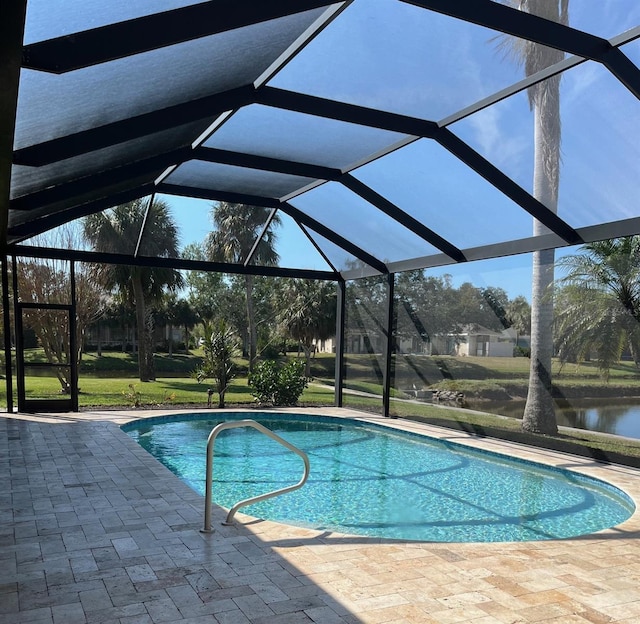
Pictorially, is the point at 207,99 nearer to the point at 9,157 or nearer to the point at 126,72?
the point at 126,72

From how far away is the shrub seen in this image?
14.2m

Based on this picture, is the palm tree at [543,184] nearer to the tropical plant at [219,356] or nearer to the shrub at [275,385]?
the shrub at [275,385]

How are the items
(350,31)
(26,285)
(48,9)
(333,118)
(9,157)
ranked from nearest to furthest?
(48,9)
(9,157)
(350,31)
(333,118)
(26,285)

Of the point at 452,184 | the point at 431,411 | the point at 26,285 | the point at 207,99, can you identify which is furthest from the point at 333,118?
the point at 26,285

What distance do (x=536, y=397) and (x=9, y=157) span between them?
8436mm

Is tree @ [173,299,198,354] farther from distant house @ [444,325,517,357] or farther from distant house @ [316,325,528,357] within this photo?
distant house @ [444,325,517,357]

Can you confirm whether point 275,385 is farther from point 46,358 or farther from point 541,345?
point 541,345

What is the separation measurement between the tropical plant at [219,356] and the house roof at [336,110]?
414 cm

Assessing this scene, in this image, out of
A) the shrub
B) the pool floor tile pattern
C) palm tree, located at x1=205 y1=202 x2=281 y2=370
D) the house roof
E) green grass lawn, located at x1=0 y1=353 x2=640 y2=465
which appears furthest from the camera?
the shrub

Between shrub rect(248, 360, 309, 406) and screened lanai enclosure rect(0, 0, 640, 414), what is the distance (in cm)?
243

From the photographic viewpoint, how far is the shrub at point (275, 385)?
46.5ft

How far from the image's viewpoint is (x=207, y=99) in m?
6.20

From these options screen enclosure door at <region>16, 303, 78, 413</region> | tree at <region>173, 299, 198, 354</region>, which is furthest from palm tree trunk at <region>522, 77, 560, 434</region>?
tree at <region>173, 299, 198, 354</region>

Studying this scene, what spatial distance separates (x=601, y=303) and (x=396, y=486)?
4097mm
